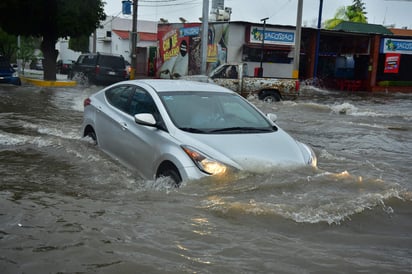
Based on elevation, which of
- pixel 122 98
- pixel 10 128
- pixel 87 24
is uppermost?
pixel 87 24

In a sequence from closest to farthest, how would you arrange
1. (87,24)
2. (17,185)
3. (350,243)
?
(350,243) → (17,185) → (87,24)

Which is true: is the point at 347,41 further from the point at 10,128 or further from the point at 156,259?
the point at 156,259

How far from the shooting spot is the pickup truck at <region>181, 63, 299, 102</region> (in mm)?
18734

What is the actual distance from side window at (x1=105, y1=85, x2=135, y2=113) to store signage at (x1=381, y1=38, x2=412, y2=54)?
2882 cm

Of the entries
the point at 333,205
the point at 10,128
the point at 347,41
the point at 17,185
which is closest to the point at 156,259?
the point at 333,205

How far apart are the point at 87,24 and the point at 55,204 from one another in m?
20.7

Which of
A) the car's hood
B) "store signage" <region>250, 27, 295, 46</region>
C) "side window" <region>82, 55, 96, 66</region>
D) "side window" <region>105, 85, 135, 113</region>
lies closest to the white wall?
"side window" <region>82, 55, 96, 66</region>

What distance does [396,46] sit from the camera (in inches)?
1299

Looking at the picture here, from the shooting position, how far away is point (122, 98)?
720 cm

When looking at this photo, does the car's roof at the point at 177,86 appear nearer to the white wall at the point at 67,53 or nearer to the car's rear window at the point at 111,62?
the car's rear window at the point at 111,62

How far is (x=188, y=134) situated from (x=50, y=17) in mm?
20165

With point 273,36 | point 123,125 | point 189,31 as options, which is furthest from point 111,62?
point 123,125

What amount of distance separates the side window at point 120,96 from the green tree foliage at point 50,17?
1657 centimetres

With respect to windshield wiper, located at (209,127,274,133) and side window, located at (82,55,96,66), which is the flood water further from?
side window, located at (82,55,96,66)
